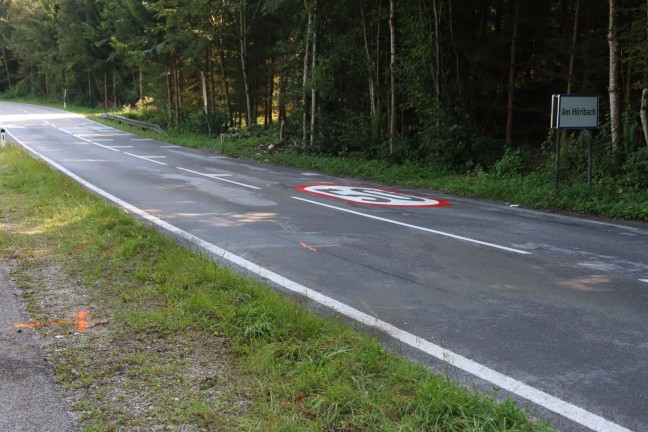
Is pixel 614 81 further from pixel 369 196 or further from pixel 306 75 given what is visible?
pixel 306 75

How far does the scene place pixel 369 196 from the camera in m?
13.7

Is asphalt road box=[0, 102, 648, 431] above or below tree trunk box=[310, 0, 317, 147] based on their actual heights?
below

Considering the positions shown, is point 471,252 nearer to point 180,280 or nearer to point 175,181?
point 180,280

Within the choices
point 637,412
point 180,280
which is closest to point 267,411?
point 637,412

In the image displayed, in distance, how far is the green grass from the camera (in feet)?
11.3

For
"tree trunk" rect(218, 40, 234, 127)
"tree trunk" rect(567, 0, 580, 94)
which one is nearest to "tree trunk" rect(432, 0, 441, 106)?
"tree trunk" rect(567, 0, 580, 94)

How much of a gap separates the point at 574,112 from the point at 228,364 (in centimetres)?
1061

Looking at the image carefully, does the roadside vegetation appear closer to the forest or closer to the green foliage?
the green foliage

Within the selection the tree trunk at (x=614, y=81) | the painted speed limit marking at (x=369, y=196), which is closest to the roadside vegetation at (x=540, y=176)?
the tree trunk at (x=614, y=81)

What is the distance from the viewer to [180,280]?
6062 mm

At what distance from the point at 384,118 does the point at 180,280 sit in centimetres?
1801

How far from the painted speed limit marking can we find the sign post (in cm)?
283

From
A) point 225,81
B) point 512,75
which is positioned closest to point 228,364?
point 512,75

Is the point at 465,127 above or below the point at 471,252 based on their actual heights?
above
